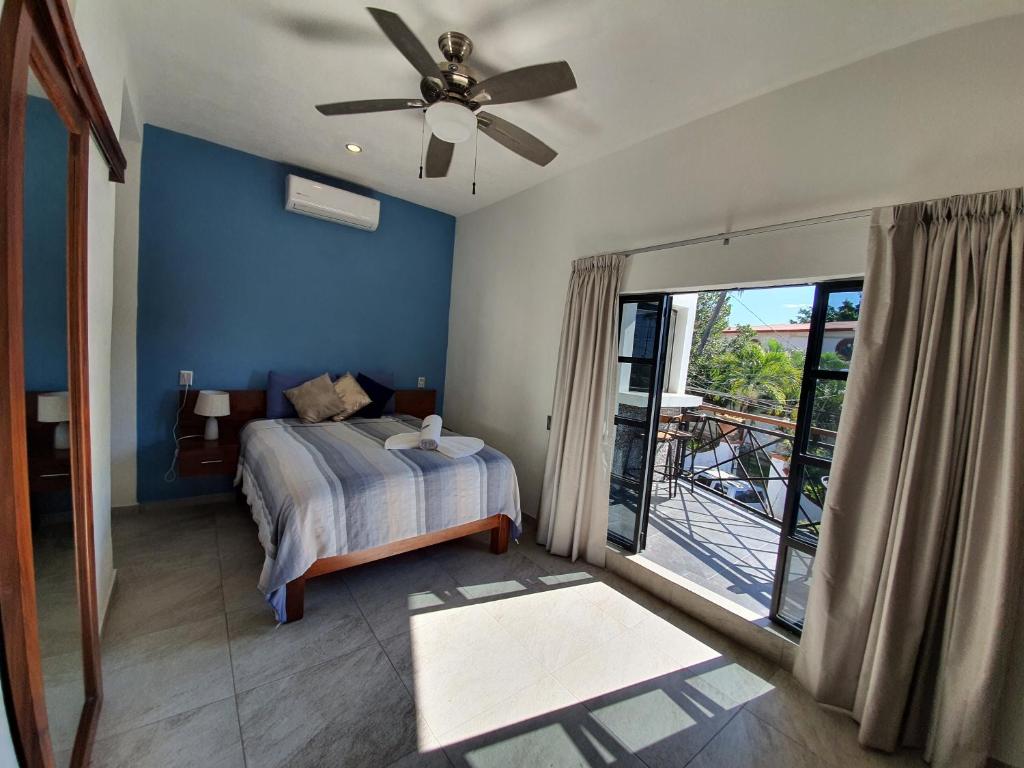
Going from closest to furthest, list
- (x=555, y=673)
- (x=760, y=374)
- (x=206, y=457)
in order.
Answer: (x=555, y=673), (x=206, y=457), (x=760, y=374)

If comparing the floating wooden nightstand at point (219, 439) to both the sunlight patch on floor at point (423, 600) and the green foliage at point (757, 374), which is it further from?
the green foliage at point (757, 374)

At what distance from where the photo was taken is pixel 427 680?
1.73 meters

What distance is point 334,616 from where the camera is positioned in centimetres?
208

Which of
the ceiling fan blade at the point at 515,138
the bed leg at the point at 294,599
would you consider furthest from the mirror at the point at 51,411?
the ceiling fan blade at the point at 515,138

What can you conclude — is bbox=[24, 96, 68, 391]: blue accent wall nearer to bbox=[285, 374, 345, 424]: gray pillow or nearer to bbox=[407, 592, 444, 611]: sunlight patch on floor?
bbox=[407, 592, 444, 611]: sunlight patch on floor

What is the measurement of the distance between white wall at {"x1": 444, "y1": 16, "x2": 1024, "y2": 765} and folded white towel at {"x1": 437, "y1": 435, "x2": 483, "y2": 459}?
691 millimetres

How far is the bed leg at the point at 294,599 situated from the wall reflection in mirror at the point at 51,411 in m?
0.77

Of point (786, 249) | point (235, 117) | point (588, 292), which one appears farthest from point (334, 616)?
point (235, 117)

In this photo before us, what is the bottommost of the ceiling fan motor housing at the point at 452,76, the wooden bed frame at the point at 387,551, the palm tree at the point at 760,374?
the wooden bed frame at the point at 387,551

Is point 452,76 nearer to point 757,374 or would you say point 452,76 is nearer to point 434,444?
point 434,444

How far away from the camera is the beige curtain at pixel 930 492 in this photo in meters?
1.37

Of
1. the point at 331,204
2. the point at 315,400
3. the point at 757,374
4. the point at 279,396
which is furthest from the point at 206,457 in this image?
the point at 757,374

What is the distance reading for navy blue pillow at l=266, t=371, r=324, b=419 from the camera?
340 cm

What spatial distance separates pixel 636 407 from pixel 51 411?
8.95 ft
